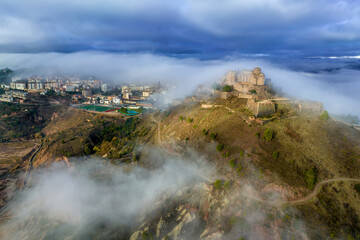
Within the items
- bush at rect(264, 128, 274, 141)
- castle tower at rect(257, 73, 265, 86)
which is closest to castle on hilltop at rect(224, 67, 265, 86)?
castle tower at rect(257, 73, 265, 86)

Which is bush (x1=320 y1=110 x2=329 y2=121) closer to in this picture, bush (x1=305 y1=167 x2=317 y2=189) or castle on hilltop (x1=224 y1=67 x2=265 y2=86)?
bush (x1=305 y1=167 x2=317 y2=189)

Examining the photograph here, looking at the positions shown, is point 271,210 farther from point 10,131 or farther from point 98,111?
point 10,131

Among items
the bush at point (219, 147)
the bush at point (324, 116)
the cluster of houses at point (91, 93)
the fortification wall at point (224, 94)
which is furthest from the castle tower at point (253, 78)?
the cluster of houses at point (91, 93)

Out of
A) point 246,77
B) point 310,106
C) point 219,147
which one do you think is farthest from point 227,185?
point 246,77

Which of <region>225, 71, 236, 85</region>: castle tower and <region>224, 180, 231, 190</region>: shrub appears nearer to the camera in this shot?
<region>224, 180, 231, 190</region>: shrub

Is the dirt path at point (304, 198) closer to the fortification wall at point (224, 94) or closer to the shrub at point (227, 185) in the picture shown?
the shrub at point (227, 185)

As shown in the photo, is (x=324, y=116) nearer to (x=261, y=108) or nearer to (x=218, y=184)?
(x=261, y=108)

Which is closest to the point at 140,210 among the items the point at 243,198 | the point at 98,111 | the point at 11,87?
the point at 243,198

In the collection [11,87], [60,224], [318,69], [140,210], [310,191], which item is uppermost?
[318,69]

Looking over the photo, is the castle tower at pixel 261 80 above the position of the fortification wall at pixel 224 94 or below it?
above
